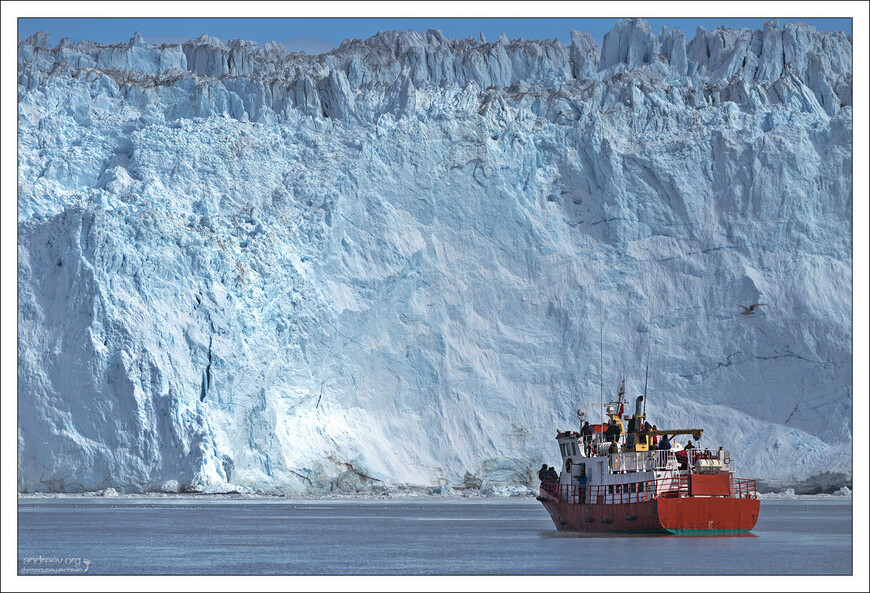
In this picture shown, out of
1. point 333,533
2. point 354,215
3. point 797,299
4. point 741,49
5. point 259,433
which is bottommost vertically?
point 333,533

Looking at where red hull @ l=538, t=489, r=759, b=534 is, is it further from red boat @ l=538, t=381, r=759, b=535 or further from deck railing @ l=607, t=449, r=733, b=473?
deck railing @ l=607, t=449, r=733, b=473

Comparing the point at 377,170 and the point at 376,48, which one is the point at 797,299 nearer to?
the point at 377,170

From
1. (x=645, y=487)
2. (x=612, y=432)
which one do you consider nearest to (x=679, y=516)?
(x=645, y=487)

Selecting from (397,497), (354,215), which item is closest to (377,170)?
(354,215)

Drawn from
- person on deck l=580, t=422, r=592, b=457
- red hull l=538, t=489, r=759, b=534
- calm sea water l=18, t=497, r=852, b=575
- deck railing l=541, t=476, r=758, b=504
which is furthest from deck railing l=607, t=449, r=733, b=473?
calm sea water l=18, t=497, r=852, b=575

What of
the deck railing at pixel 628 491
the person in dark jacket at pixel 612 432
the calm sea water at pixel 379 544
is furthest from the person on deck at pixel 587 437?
the calm sea water at pixel 379 544

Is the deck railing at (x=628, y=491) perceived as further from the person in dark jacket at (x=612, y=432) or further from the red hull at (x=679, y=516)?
the person in dark jacket at (x=612, y=432)

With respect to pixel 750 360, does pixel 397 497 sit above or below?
below
